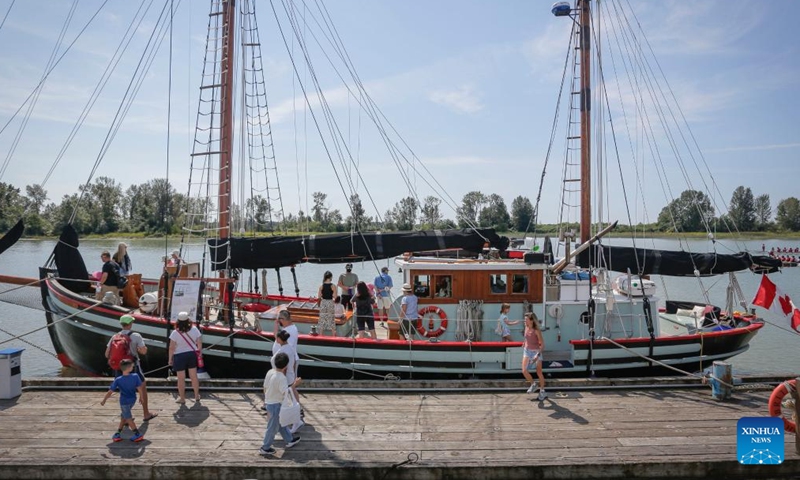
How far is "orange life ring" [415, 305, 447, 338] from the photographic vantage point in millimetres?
11812

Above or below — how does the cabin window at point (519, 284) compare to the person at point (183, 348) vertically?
above

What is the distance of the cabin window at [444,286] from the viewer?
12.0m

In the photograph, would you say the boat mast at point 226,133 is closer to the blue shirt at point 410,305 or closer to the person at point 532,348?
the blue shirt at point 410,305

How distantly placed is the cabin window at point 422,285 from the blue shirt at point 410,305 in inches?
23.6

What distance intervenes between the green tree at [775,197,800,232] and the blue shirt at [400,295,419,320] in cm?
11692

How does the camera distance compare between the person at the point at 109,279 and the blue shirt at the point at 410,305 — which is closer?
the blue shirt at the point at 410,305

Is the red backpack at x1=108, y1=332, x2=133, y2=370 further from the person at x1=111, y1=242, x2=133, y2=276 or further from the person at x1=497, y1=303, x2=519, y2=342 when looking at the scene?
the person at x1=497, y1=303, x2=519, y2=342

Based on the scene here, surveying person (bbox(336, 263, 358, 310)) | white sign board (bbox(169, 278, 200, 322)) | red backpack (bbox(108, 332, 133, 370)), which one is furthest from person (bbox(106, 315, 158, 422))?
person (bbox(336, 263, 358, 310))

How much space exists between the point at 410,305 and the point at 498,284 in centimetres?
219

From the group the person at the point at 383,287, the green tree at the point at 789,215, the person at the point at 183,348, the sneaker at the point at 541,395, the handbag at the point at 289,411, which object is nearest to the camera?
the handbag at the point at 289,411

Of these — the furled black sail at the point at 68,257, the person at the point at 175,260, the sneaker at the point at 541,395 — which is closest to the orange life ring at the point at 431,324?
the sneaker at the point at 541,395

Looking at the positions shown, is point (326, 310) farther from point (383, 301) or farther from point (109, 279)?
point (109, 279)

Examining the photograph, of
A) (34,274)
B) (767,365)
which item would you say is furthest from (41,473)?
(34,274)

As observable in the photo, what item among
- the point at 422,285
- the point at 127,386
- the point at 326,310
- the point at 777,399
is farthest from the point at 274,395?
the point at 777,399
